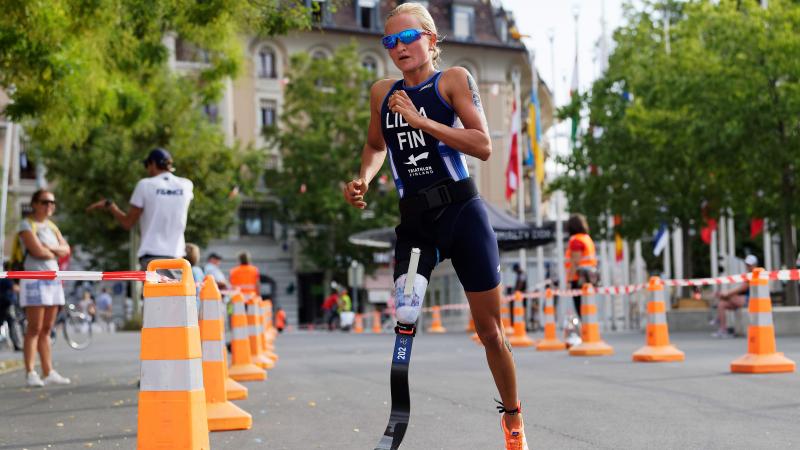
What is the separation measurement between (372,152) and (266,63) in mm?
59814

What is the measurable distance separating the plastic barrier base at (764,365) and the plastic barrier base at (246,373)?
4.51m

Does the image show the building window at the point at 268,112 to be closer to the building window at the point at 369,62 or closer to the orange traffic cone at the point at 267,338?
the building window at the point at 369,62

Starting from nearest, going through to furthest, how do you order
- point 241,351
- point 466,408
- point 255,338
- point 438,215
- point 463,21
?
point 438,215 → point 466,408 → point 241,351 → point 255,338 → point 463,21

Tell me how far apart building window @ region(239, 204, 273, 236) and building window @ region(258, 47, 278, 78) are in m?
6.31

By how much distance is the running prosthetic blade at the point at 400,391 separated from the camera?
5246 mm

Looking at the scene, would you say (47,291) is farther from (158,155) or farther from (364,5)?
(364,5)

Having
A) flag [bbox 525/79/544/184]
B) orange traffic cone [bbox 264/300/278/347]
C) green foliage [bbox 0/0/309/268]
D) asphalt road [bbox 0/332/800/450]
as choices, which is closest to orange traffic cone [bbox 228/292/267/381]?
asphalt road [bbox 0/332/800/450]

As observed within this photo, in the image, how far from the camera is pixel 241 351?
13.4m

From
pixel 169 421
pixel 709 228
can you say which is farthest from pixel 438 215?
pixel 709 228

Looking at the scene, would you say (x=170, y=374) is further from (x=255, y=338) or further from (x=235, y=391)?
(x=255, y=338)

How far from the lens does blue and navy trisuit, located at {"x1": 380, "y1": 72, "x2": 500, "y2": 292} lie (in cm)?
561

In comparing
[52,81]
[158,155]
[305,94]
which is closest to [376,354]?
[52,81]

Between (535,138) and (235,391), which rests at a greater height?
(535,138)

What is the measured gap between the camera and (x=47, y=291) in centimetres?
1200
